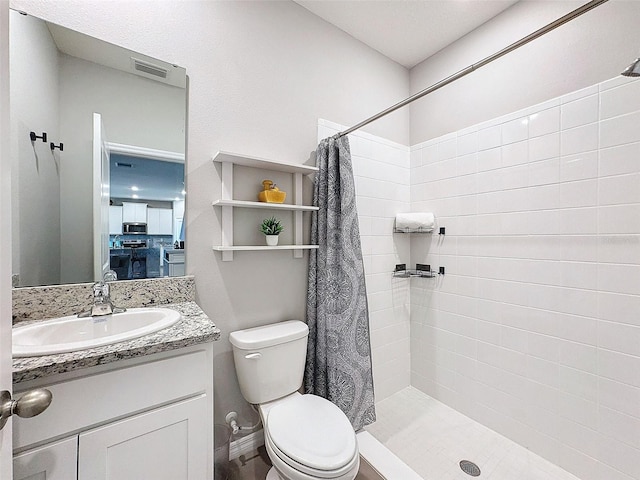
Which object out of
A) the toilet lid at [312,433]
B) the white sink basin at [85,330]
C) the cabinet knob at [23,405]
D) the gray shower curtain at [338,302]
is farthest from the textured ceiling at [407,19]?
the toilet lid at [312,433]

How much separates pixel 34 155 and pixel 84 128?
0.69 feet

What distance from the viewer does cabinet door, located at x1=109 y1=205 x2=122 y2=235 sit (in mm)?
1319

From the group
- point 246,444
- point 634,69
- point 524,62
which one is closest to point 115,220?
point 246,444

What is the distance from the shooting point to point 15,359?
0.77 meters

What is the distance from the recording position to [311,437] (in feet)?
3.89

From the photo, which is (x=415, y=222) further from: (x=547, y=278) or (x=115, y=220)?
(x=115, y=220)

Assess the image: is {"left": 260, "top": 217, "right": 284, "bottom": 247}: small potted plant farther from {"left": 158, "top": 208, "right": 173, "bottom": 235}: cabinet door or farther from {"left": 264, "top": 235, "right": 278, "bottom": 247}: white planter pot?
{"left": 158, "top": 208, "right": 173, "bottom": 235}: cabinet door

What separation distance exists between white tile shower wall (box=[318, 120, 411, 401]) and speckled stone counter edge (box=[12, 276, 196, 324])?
4.03 ft

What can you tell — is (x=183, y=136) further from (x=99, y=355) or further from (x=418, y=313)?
(x=418, y=313)

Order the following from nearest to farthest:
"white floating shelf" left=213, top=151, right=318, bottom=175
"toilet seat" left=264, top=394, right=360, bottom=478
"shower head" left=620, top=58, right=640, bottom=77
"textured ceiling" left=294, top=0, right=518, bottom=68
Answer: "shower head" left=620, top=58, right=640, bottom=77, "toilet seat" left=264, top=394, right=360, bottom=478, "white floating shelf" left=213, top=151, right=318, bottom=175, "textured ceiling" left=294, top=0, right=518, bottom=68

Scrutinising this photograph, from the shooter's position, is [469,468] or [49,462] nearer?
[49,462]

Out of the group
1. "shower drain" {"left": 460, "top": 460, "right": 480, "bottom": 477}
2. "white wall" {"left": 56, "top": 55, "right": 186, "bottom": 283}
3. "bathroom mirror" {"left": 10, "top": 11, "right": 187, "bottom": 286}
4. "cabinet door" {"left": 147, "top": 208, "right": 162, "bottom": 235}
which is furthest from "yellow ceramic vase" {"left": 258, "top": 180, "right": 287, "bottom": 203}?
"shower drain" {"left": 460, "top": 460, "right": 480, "bottom": 477}

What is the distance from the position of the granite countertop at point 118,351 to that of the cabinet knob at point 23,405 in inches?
9.8

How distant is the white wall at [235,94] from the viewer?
134cm
